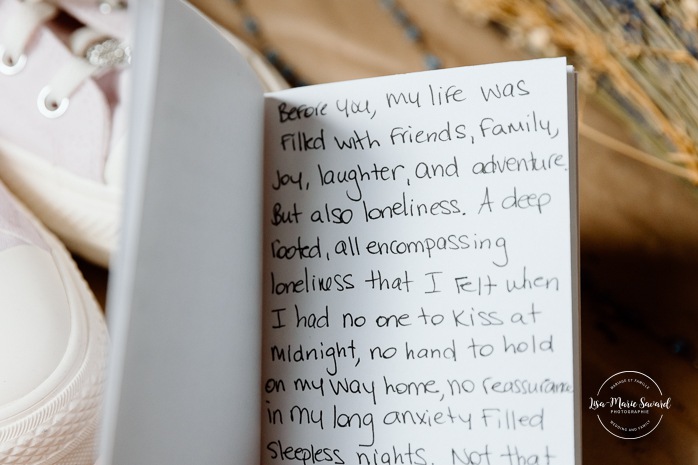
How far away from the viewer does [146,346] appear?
0.31 meters

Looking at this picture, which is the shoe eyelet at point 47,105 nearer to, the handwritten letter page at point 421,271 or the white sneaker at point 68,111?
the white sneaker at point 68,111

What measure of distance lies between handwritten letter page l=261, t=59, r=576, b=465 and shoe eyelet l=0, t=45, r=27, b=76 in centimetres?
33

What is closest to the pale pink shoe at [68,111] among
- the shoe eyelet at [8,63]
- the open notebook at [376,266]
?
the shoe eyelet at [8,63]

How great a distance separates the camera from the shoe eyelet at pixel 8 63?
607mm

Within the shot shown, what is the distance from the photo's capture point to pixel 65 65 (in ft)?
1.98

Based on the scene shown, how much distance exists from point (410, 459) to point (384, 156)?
202 millimetres

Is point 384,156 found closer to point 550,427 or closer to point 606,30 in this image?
point 550,427

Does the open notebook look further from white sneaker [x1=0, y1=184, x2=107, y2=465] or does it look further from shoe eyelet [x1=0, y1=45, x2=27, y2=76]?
shoe eyelet [x1=0, y1=45, x2=27, y2=76]

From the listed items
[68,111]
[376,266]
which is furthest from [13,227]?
[376,266]

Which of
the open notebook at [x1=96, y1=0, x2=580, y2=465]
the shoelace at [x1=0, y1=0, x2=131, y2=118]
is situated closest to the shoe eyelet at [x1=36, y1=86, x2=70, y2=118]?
the shoelace at [x1=0, y1=0, x2=131, y2=118]

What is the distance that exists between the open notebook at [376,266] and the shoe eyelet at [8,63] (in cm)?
33

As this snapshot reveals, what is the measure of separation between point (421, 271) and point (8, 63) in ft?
1.57

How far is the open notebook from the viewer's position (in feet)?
1.22

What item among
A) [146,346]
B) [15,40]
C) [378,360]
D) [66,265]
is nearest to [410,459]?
[378,360]
